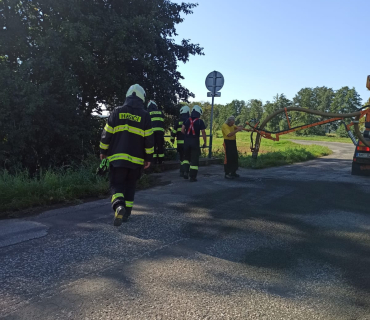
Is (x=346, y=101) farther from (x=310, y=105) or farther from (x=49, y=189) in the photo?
(x=49, y=189)

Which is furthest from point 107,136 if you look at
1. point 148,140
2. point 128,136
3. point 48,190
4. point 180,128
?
point 180,128

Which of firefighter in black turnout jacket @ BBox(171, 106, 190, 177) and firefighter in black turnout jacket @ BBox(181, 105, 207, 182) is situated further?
firefighter in black turnout jacket @ BBox(171, 106, 190, 177)

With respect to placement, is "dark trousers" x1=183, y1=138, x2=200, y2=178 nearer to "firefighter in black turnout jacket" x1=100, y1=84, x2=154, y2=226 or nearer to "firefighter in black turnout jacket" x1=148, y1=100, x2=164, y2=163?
"firefighter in black turnout jacket" x1=148, y1=100, x2=164, y2=163

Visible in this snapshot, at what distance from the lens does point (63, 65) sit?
31.8ft

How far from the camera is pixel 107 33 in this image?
1034 cm

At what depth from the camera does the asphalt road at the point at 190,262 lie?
10.0ft

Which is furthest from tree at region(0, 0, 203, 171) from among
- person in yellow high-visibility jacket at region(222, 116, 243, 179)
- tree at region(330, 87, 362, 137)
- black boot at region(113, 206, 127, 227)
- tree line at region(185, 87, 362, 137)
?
tree at region(330, 87, 362, 137)

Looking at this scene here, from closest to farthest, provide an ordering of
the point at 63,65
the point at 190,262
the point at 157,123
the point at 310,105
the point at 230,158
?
1. the point at 190,262
2. the point at 157,123
3. the point at 63,65
4. the point at 230,158
5. the point at 310,105

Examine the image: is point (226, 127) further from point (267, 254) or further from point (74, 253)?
point (74, 253)

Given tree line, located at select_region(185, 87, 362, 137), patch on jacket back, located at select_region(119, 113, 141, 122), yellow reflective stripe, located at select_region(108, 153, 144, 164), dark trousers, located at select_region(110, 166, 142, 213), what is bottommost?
dark trousers, located at select_region(110, 166, 142, 213)

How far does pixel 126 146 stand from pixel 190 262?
2.03 meters

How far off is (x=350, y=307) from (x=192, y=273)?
149 centimetres

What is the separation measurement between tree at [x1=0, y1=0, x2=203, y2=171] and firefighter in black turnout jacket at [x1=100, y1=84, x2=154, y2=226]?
3.86 metres

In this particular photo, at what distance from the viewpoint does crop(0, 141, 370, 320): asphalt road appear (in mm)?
3049
